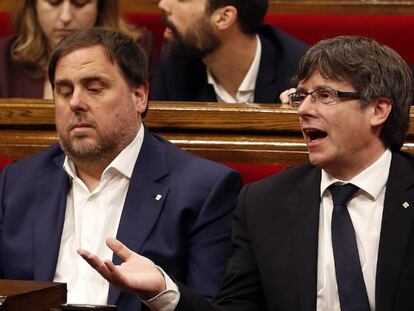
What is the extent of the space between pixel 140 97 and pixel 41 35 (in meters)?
0.47

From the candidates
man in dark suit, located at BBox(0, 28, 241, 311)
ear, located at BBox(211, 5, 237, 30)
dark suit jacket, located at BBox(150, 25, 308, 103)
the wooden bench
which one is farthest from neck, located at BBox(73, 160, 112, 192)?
ear, located at BBox(211, 5, 237, 30)

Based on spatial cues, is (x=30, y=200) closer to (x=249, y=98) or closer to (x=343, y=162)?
(x=343, y=162)

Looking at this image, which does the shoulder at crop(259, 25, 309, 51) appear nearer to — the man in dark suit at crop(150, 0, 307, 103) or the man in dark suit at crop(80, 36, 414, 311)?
the man in dark suit at crop(150, 0, 307, 103)

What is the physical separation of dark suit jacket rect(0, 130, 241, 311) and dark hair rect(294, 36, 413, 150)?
0.56 feet

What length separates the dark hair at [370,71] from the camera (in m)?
1.01

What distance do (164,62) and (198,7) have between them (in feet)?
0.35

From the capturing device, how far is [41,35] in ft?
5.27

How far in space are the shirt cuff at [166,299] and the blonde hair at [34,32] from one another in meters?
0.68

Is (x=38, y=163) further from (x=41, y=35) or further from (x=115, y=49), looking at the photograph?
(x=41, y=35)

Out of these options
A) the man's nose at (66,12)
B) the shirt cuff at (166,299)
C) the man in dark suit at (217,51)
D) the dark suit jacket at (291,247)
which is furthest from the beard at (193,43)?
the shirt cuff at (166,299)

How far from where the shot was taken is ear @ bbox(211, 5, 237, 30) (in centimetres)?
159

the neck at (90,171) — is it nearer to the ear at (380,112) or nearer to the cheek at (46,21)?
the ear at (380,112)

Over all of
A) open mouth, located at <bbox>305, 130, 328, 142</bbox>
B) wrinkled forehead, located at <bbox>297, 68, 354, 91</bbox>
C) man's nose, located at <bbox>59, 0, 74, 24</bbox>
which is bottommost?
open mouth, located at <bbox>305, 130, 328, 142</bbox>

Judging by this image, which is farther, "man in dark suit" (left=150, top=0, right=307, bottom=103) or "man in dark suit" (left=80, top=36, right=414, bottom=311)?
"man in dark suit" (left=150, top=0, right=307, bottom=103)
